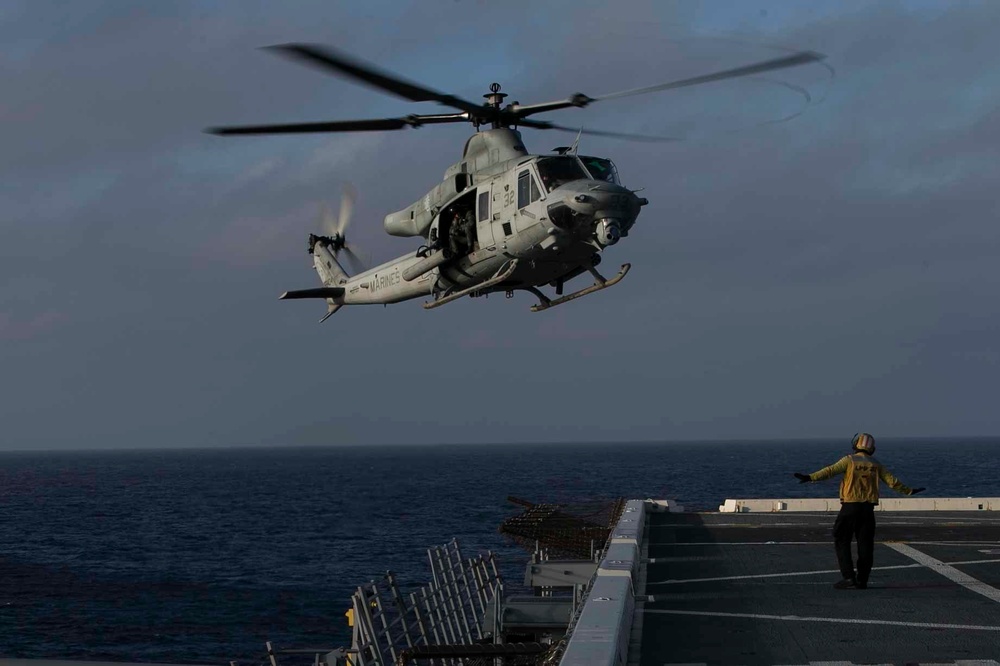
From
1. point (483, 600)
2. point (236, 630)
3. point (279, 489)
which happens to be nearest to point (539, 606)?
point (483, 600)

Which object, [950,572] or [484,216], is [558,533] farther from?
[950,572]

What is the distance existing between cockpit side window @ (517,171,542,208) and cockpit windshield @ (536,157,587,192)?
0.24 metres

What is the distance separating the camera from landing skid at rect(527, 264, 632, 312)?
21.3m

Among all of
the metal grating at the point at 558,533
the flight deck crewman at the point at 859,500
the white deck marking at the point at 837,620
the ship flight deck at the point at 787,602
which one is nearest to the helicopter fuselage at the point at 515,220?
the ship flight deck at the point at 787,602

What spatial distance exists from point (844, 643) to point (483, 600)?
14.4 meters

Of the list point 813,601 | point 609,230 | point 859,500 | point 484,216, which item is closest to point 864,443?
point 859,500

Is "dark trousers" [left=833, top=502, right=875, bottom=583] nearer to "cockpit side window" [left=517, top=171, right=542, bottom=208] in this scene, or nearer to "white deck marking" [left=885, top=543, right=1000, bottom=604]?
"white deck marking" [left=885, top=543, right=1000, bottom=604]

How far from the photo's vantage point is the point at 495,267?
23.6 meters

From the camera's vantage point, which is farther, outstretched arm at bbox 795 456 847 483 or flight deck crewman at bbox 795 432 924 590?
flight deck crewman at bbox 795 432 924 590

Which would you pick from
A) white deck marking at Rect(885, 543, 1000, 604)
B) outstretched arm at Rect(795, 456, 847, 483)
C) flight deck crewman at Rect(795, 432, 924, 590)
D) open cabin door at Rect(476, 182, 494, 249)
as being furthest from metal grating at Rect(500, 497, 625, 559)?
outstretched arm at Rect(795, 456, 847, 483)

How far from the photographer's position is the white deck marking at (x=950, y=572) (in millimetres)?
13672

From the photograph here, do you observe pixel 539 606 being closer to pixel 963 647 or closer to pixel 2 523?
pixel 963 647

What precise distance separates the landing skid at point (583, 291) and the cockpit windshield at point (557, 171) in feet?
6.73

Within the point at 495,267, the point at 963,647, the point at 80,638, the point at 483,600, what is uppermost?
the point at 495,267
